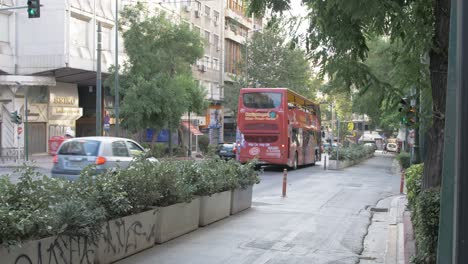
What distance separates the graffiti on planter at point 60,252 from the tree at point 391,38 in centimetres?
345

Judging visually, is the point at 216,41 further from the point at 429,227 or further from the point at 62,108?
the point at 429,227

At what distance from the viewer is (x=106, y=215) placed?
6754 millimetres

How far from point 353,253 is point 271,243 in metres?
1.34

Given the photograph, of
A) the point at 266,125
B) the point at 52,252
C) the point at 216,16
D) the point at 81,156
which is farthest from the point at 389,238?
the point at 216,16

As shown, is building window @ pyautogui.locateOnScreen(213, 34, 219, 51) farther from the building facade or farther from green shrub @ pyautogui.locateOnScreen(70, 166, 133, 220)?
green shrub @ pyautogui.locateOnScreen(70, 166, 133, 220)

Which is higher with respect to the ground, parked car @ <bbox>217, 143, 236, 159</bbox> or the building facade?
the building facade

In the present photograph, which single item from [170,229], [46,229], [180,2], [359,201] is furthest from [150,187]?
[180,2]

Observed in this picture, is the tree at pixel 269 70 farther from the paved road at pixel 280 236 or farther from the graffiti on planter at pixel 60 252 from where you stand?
the graffiti on planter at pixel 60 252

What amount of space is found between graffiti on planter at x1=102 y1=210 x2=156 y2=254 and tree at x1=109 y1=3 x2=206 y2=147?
84.4 ft

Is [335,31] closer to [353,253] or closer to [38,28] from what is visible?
[353,253]

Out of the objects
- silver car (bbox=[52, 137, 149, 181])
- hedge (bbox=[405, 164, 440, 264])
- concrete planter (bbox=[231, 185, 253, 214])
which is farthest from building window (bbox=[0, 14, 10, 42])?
hedge (bbox=[405, 164, 440, 264])

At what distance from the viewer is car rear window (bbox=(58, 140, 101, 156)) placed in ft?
45.1

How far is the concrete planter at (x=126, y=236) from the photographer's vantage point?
Result: 6658 mm

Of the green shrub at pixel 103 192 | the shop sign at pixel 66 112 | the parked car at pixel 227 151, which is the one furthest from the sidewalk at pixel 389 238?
the shop sign at pixel 66 112
